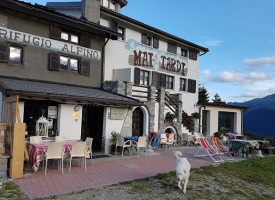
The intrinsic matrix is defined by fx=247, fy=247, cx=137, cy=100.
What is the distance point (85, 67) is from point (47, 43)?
2414 mm

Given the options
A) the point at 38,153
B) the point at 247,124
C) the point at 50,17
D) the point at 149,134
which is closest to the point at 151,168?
the point at 38,153

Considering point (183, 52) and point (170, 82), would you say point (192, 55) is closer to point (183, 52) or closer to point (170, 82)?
point (183, 52)

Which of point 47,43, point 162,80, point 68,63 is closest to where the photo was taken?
point 47,43

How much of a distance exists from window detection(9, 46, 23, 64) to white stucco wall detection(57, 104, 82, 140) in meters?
3.11

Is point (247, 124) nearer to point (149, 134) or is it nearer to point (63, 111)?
point (149, 134)

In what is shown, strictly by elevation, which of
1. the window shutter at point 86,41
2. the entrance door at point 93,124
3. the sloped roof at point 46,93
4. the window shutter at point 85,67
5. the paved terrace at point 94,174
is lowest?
the paved terrace at point 94,174

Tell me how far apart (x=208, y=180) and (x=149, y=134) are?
747 cm

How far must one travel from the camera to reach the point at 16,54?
11656mm

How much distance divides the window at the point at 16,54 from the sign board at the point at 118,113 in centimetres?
504

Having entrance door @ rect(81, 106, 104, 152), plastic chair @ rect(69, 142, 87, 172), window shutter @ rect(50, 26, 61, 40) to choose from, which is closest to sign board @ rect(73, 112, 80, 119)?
entrance door @ rect(81, 106, 104, 152)

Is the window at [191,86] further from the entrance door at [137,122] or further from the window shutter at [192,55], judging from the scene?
the entrance door at [137,122]

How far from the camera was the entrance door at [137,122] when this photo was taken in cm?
1526

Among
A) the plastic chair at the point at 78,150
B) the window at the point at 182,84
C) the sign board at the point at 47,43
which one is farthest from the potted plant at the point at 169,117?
the plastic chair at the point at 78,150

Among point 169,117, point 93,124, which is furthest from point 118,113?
point 169,117
